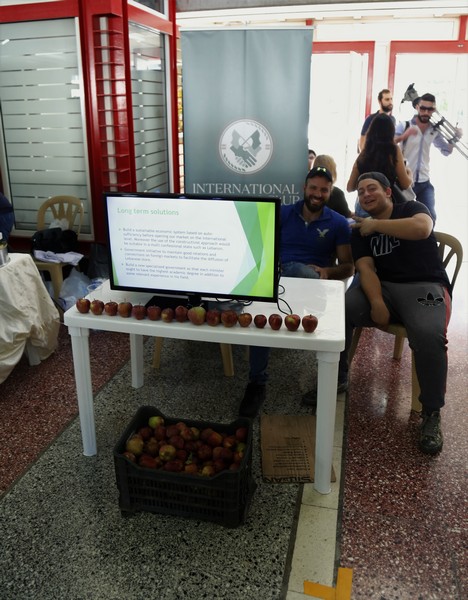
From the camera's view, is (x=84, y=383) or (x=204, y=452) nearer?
(x=204, y=452)

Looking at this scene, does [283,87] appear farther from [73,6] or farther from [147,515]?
[147,515]

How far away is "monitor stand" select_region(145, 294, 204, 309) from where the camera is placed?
2.05 meters

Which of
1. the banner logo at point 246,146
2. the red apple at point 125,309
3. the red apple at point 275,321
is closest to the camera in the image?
the red apple at point 275,321

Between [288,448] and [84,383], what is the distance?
85cm

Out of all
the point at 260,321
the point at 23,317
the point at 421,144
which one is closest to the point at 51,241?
the point at 23,317

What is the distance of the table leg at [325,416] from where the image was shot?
1842 millimetres

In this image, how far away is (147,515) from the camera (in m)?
1.90

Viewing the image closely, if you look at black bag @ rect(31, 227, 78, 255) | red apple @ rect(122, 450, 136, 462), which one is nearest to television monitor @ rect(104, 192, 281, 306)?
red apple @ rect(122, 450, 136, 462)

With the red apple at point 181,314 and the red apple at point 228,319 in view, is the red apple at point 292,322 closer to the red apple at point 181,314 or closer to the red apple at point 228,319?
the red apple at point 228,319

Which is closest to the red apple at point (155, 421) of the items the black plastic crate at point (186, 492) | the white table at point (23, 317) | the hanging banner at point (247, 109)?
the black plastic crate at point (186, 492)

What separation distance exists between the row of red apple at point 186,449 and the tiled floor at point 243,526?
→ 0.22 m

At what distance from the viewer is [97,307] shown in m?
1.99

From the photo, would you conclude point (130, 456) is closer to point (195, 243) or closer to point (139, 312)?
point (139, 312)

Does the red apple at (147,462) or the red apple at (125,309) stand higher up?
the red apple at (125,309)
